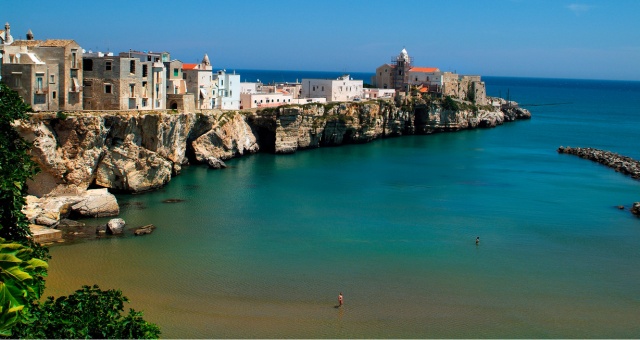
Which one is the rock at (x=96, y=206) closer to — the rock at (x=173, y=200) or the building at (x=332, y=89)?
the rock at (x=173, y=200)

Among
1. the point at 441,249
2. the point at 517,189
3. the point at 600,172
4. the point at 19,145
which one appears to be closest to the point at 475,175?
the point at 517,189

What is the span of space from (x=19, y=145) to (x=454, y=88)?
77689mm

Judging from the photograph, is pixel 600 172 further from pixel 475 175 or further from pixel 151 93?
pixel 151 93

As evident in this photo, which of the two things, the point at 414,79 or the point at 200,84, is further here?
the point at 414,79

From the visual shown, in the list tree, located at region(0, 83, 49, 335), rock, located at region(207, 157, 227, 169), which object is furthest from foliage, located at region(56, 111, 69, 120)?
tree, located at region(0, 83, 49, 335)

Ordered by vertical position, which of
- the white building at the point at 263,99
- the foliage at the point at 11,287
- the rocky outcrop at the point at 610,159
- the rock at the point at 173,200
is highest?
the white building at the point at 263,99

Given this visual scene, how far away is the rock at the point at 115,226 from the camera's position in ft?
98.1

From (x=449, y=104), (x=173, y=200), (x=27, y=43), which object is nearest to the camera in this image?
(x=173, y=200)

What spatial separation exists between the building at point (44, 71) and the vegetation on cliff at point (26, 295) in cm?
2300

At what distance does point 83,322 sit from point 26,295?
6.12 ft

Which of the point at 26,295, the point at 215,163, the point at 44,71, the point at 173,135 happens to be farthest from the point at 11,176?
the point at 215,163

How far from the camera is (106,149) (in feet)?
126

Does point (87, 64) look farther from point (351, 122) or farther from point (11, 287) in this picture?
point (11, 287)

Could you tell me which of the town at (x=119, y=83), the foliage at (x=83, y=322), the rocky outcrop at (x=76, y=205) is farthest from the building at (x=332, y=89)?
the foliage at (x=83, y=322)
